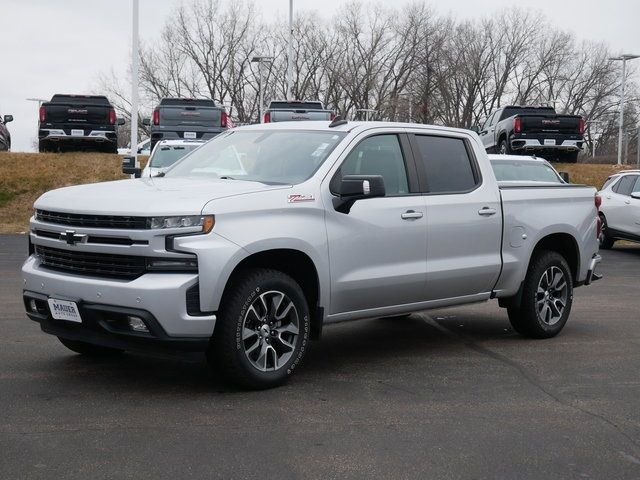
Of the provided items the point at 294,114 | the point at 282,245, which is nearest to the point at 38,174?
the point at 294,114

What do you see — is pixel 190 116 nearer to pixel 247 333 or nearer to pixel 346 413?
pixel 247 333

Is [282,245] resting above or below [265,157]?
below

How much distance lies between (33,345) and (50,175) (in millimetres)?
18919

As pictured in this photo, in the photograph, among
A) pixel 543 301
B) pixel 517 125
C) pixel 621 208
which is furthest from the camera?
pixel 517 125

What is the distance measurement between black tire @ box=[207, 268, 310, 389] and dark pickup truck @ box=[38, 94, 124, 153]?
853 inches

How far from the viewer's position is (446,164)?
788cm

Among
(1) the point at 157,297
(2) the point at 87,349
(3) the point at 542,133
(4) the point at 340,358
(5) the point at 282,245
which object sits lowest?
(4) the point at 340,358

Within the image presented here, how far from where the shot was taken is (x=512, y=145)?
89.1 ft

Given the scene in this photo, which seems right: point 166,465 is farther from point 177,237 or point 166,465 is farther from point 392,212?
point 392,212

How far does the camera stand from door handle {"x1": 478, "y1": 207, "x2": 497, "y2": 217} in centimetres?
788

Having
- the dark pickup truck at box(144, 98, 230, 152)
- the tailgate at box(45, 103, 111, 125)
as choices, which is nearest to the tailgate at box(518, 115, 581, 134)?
the dark pickup truck at box(144, 98, 230, 152)

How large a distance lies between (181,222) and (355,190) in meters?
1.33

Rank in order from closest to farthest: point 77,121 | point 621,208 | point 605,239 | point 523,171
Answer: point 523,171 < point 621,208 < point 605,239 < point 77,121

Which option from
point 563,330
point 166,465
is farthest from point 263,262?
point 563,330
